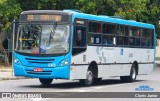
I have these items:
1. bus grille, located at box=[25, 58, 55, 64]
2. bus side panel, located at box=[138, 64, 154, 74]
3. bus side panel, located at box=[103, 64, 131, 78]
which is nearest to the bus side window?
bus grille, located at box=[25, 58, 55, 64]

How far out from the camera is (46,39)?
20.4 metres

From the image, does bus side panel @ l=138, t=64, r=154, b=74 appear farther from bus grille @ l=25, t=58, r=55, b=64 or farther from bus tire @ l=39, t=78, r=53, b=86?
bus grille @ l=25, t=58, r=55, b=64

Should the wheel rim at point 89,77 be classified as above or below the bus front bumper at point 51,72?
below

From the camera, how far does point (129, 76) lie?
27.2 meters

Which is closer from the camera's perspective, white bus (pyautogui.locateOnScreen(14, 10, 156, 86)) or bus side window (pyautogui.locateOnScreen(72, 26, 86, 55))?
white bus (pyautogui.locateOnScreen(14, 10, 156, 86))

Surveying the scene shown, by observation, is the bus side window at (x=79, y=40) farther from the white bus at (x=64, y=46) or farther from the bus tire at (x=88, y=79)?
the bus tire at (x=88, y=79)

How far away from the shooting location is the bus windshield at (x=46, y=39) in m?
20.4

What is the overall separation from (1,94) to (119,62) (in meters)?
9.78

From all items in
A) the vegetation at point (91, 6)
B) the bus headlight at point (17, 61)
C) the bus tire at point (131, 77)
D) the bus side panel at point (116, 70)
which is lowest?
the bus tire at point (131, 77)

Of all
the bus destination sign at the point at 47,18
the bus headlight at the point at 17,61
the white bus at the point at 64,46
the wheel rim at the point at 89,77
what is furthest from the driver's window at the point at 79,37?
the bus headlight at the point at 17,61

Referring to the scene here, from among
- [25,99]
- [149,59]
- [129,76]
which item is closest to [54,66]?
[25,99]

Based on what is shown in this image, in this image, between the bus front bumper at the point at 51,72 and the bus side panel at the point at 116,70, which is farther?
the bus side panel at the point at 116,70

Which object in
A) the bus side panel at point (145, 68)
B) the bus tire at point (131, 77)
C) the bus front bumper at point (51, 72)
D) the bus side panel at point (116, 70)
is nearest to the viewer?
the bus front bumper at point (51, 72)

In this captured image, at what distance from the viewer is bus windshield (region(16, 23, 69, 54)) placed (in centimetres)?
2038
